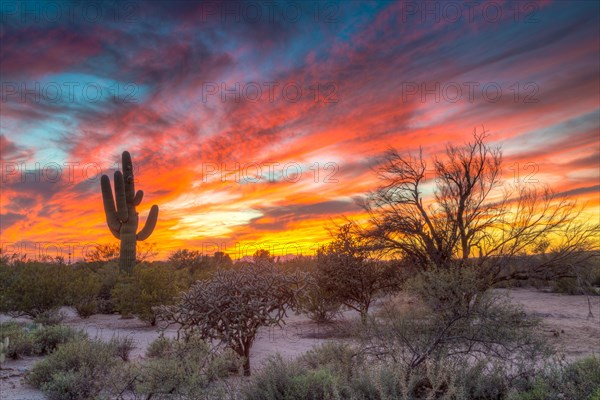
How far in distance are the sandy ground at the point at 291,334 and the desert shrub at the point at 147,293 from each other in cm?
60

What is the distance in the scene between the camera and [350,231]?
58.2ft

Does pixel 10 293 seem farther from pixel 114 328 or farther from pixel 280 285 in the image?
pixel 280 285

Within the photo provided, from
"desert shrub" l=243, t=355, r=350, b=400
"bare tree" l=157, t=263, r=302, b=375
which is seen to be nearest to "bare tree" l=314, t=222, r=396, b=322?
"bare tree" l=157, t=263, r=302, b=375

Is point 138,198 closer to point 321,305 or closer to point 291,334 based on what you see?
point 321,305

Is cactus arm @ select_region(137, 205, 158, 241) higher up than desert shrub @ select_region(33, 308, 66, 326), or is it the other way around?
cactus arm @ select_region(137, 205, 158, 241)

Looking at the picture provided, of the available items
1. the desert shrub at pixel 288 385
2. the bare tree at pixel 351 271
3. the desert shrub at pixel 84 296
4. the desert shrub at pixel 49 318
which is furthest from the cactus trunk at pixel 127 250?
the desert shrub at pixel 288 385

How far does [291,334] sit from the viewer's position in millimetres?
16906

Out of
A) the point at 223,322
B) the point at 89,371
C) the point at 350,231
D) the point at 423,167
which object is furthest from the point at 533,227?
the point at 89,371

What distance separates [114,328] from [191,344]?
10876 mm

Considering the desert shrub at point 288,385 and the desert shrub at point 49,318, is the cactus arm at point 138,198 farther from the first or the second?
the desert shrub at point 288,385

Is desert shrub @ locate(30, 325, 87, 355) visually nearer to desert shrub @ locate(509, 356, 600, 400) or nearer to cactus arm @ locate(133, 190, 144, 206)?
desert shrub @ locate(509, 356, 600, 400)

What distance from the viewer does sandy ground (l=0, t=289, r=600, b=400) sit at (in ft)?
32.9

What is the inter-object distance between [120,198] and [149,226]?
110 inches

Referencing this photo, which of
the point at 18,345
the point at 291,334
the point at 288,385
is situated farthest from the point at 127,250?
the point at 288,385
